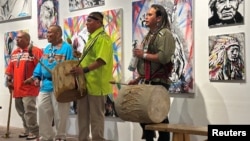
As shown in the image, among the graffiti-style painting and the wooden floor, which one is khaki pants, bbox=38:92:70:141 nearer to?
the wooden floor

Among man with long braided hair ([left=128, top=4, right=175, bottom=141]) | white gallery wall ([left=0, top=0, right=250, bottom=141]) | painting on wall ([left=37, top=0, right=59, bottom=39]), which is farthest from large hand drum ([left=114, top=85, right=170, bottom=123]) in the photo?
painting on wall ([left=37, top=0, right=59, bottom=39])

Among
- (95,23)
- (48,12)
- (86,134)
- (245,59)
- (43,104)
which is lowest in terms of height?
(86,134)

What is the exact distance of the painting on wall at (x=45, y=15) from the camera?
608 centimetres

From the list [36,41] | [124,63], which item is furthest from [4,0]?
[124,63]

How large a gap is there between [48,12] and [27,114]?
1676 millimetres

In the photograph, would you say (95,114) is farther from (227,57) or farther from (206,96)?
(227,57)

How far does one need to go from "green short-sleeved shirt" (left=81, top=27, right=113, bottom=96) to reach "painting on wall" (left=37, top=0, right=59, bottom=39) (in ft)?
6.30

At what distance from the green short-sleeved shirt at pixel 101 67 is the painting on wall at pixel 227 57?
42.0 inches

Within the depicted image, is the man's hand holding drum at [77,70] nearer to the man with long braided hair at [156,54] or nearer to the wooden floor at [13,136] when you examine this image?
the man with long braided hair at [156,54]

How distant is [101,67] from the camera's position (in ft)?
14.1

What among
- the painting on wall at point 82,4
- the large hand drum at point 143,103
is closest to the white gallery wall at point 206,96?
the large hand drum at point 143,103

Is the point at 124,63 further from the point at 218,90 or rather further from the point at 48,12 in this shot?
the point at 48,12

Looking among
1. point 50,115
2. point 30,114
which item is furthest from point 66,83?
point 30,114

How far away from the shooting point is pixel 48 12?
20.3 ft
